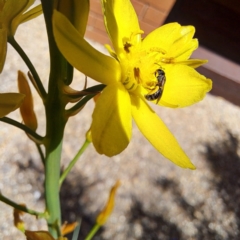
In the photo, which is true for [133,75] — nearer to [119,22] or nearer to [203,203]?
[119,22]

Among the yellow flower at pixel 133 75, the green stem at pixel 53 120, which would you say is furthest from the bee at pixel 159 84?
the green stem at pixel 53 120

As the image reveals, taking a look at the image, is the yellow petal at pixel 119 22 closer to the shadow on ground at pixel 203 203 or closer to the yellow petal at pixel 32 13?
the yellow petal at pixel 32 13

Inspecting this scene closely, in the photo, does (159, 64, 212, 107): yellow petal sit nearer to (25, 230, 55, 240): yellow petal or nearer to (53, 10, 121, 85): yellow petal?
(53, 10, 121, 85): yellow petal

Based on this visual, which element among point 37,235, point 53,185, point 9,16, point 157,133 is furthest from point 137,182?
point 9,16

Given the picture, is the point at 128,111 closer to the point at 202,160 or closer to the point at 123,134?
the point at 123,134

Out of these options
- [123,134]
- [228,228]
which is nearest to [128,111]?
[123,134]

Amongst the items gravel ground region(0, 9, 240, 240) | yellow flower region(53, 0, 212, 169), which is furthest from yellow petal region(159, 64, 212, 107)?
gravel ground region(0, 9, 240, 240)
